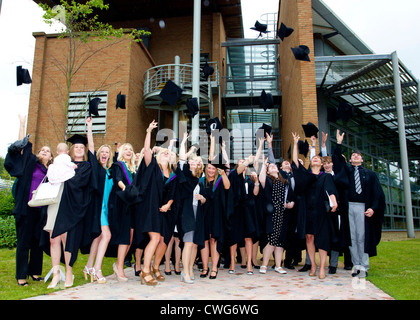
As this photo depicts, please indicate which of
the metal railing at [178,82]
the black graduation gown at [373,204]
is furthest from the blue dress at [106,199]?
the metal railing at [178,82]

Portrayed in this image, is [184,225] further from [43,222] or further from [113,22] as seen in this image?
[113,22]

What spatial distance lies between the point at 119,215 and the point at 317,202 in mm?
3112

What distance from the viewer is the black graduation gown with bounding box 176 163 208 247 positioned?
16.1 feet

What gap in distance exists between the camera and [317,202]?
17.9 feet

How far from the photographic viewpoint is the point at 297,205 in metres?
5.94

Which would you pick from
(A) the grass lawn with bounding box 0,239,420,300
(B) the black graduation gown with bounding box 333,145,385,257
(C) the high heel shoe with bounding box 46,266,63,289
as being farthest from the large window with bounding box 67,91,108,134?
(B) the black graduation gown with bounding box 333,145,385,257

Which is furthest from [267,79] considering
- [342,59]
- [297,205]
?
[297,205]

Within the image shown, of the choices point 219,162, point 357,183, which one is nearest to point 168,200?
point 219,162

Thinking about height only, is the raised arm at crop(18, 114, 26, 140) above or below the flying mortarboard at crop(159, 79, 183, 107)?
below

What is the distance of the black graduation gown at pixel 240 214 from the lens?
5.56 m

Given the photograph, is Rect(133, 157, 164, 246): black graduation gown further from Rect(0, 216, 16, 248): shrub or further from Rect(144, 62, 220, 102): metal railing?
Rect(144, 62, 220, 102): metal railing

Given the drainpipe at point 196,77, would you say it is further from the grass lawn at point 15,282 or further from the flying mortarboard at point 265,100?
the grass lawn at point 15,282

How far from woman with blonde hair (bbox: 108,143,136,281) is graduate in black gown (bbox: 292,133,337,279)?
2767 mm

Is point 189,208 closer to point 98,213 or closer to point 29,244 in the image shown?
point 98,213
